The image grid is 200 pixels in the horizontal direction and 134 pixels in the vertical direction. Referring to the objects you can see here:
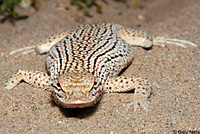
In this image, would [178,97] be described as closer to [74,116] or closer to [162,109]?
[162,109]

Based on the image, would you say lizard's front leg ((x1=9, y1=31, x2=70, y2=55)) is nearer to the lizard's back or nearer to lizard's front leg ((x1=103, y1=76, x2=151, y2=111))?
the lizard's back

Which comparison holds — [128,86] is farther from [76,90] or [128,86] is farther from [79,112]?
[76,90]

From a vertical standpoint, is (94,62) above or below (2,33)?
above

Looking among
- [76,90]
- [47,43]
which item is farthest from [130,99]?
[47,43]

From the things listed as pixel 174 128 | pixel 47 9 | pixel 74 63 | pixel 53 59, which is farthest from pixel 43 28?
pixel 174 128

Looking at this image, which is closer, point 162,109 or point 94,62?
point 162,109

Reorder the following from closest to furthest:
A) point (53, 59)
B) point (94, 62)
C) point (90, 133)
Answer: point (90, 133), point (94, 62), point (53, 59)
